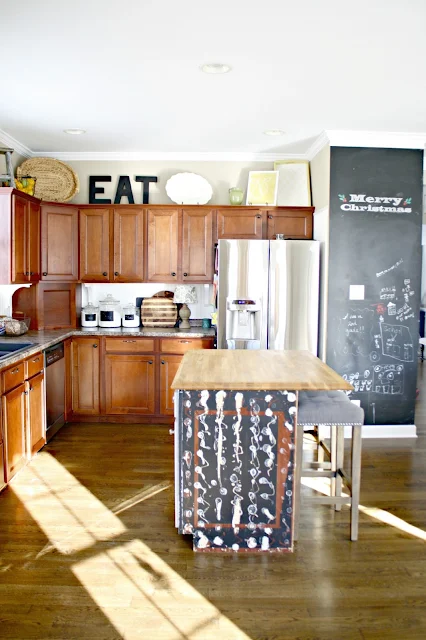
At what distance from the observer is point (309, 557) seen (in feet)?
8.96

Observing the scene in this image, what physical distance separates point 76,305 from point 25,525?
2702mm

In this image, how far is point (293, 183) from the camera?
5.29m

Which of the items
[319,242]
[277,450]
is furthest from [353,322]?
[277,450]

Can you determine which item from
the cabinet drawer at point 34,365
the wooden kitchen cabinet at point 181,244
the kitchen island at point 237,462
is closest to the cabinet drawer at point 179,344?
the wooden kitchen cabinet at point 181,244

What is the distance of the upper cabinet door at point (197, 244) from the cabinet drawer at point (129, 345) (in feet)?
2.40

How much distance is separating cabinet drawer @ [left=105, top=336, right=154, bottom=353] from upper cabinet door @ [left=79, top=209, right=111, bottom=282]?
0.64 m

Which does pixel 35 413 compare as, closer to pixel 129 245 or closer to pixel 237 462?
pixel 129 245

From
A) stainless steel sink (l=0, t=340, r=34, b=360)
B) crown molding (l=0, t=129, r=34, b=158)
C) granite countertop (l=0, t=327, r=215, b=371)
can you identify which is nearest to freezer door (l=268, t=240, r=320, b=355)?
granite countertop (l=0, t=327, r=215, b=371)

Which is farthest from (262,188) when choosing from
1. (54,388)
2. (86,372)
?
(54,388)

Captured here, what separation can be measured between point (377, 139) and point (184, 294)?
2.30 metres

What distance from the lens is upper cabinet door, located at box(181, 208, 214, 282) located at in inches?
203

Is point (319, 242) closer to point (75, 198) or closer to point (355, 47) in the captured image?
point (355, 47)

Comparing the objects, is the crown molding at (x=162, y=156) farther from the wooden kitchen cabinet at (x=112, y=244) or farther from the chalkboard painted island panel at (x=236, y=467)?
the chalkboard painted island panel at (x=236, y=467)

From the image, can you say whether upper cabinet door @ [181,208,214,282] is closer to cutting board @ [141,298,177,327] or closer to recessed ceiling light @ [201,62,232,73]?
cutting board @ [141,298,177,327]
